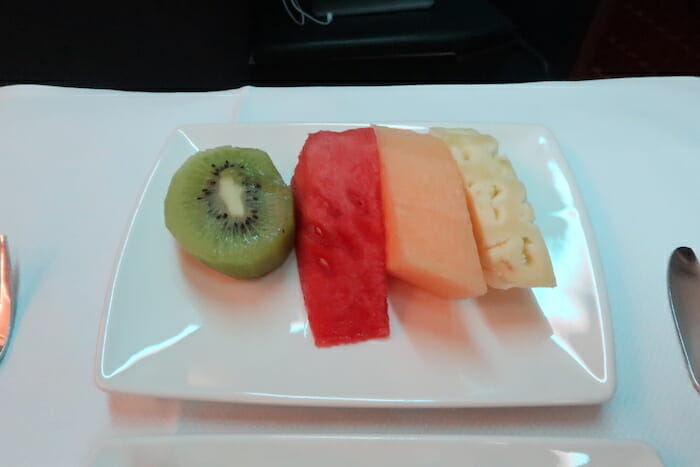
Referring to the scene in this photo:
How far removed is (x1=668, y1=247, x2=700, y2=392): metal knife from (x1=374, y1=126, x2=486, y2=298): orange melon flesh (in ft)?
1.00

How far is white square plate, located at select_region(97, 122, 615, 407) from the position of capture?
706 mm

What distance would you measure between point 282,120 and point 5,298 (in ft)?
1.91

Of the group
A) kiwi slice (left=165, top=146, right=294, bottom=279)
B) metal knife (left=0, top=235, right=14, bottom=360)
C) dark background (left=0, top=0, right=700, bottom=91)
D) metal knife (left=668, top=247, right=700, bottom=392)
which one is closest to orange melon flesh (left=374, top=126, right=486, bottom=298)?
kiwi slice (left=165, top=146, right=294, bottom=279)

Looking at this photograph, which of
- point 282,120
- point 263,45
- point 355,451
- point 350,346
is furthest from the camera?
point 263,45

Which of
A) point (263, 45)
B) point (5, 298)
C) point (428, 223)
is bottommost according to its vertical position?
point (5, 298)

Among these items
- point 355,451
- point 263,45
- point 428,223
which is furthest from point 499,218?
point 263,45

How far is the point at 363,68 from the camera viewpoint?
63.6 inches

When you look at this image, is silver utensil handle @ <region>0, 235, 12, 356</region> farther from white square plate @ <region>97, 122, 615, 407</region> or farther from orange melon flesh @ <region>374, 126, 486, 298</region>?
orange melon flesh @ <region>374, 126, 486, 298</region>

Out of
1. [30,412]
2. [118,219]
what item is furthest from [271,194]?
[30,412]

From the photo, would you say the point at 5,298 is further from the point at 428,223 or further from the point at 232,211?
the point at 428,223

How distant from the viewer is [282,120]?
111 cm

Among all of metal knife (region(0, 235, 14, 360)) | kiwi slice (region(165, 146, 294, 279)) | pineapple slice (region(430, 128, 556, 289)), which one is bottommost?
metal knife (region(0, 235, 14, 360))

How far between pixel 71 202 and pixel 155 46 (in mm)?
785

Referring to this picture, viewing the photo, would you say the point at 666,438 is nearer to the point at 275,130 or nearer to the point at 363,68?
the point at 275,130
